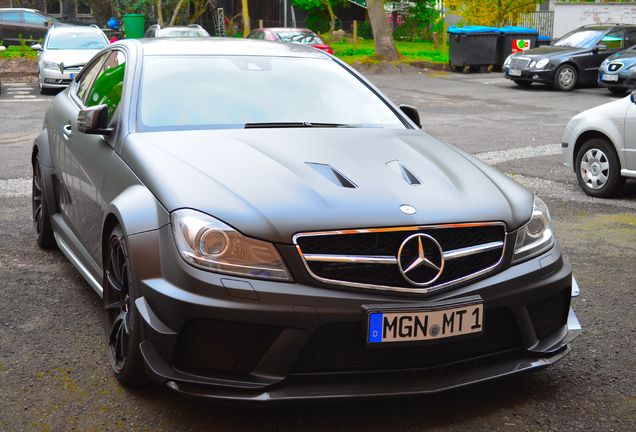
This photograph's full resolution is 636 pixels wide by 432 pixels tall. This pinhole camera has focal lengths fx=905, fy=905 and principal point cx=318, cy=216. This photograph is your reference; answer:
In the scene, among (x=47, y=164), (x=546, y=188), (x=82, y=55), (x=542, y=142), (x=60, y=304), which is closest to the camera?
(x=60, y=304)

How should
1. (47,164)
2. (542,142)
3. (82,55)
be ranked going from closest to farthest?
(47,164)
(542,142)
(82,55)

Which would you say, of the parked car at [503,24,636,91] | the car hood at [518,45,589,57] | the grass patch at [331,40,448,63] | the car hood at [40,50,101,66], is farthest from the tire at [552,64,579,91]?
the car hood at [40,50,101,66]

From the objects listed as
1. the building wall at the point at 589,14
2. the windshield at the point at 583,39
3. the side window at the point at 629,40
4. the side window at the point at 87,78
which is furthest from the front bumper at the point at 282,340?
the building wall at the point at 589,14

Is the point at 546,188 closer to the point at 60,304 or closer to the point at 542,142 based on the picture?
the point at 542,142

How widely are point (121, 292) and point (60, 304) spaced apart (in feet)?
4.36

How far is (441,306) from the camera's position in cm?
329

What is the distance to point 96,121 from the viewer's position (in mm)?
4430

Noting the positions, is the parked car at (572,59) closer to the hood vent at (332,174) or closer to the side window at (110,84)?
the side window at (110,84)

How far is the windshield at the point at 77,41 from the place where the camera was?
19.8 meters

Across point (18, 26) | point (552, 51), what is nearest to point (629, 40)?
point (552, 51)

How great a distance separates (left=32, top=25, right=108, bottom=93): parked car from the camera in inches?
746

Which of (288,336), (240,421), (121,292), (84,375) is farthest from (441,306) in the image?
(84,375)

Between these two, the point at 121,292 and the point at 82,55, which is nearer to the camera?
the point at 121,292

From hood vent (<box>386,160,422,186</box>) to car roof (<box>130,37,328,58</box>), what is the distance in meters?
1.52
